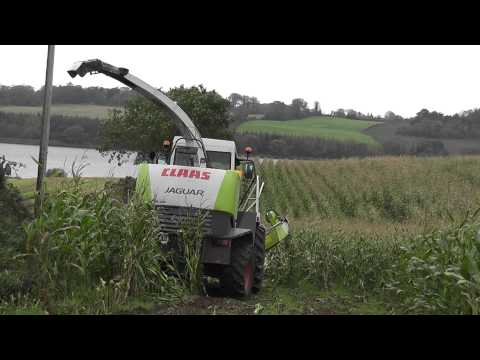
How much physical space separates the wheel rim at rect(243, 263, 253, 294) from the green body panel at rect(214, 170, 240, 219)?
801 mm

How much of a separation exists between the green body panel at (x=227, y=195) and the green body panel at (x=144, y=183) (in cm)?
86

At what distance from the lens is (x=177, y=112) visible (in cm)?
878

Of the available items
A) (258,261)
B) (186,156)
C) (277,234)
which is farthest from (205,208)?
(277,234)

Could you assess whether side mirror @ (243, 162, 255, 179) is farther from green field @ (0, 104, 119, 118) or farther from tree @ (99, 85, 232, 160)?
tree @ (99, 85, 232, 160)

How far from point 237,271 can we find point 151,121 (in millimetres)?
23374

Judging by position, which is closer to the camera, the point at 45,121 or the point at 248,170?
the point at 45,121

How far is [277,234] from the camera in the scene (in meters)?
9.56

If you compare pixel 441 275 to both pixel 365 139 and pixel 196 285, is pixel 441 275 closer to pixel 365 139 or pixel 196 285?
pixel 196 285

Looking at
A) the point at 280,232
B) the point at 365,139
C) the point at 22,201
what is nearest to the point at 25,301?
the point at 22,201

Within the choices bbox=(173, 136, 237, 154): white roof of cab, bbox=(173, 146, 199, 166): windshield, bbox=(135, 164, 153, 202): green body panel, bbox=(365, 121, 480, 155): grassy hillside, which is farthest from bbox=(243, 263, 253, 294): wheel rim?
bbox=(365, 121, 480, 155): grassy hillside

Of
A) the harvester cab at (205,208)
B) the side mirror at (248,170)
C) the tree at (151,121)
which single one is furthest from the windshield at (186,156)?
the tree at (151,121)

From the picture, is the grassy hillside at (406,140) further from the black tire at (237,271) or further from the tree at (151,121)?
the black tire at (237,271)

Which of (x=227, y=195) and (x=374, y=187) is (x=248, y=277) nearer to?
(x=227, y=195)
